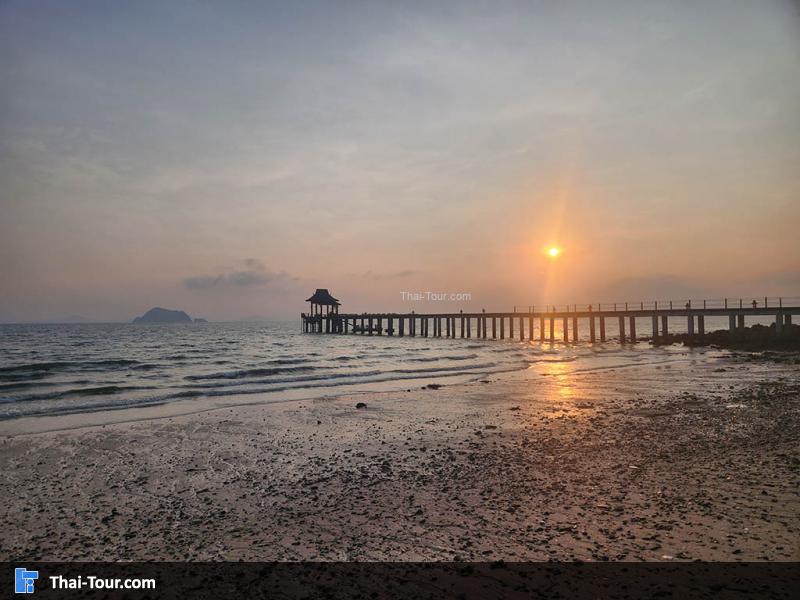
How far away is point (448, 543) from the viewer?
4719 mm

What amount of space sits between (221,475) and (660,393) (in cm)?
1338

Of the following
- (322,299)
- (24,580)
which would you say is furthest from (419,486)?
(322,299)

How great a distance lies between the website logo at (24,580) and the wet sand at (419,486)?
30 cm

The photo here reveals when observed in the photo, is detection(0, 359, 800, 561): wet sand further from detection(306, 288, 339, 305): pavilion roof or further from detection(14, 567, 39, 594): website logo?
detection(306, 288, 339, 305): pavilion roof

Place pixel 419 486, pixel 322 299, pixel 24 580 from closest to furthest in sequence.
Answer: pixel 24 580
pixel 419 486
pixel 322 299

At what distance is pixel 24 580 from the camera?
14.1ft

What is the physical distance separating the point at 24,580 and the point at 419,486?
4229 mm

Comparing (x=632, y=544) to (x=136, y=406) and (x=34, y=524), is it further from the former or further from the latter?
(x=136, y=406)

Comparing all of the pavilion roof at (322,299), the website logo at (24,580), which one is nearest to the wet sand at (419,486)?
the website logo at (24,580)

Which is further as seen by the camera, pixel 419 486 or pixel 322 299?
pixel 322 299

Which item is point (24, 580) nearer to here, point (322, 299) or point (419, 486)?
point (419, 486)

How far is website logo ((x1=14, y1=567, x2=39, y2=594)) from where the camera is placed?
13.6ft

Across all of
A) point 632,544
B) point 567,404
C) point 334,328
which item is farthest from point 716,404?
point 334,328

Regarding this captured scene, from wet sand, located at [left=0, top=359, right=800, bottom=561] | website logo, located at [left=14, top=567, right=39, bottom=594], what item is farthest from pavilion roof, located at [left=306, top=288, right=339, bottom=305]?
website logo, located at [left=14, top=567, right=39, bottom=594]
